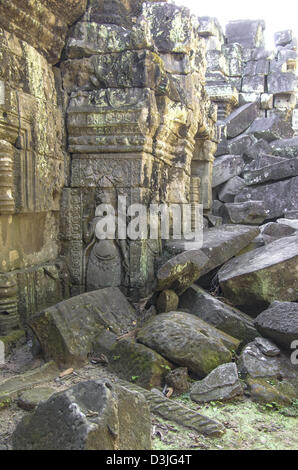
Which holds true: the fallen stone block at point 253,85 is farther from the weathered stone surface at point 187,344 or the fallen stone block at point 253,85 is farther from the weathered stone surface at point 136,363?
the weathered stone surface at point 136,363

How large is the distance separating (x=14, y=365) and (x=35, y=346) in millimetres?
214

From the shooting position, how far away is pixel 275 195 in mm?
8305

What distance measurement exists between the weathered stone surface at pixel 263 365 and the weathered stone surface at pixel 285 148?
7354mm

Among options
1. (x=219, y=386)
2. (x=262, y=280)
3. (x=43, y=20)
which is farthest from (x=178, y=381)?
(x=43, y=20)

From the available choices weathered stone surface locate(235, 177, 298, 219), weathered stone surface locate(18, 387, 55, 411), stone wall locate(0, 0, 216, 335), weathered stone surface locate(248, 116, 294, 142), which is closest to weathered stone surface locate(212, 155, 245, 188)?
weathered stone surface locate(235, 177, 298, 219)

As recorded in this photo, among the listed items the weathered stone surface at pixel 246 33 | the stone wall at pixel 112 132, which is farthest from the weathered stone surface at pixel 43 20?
the weathered stone surface at pixel 246 33

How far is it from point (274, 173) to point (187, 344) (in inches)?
252

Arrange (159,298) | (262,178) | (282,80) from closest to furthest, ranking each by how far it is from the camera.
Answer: (159,298), (262,178), (282,80)

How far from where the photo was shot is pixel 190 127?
16.9 feet

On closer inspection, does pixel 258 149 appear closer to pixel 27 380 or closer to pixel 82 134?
pixel 82 134

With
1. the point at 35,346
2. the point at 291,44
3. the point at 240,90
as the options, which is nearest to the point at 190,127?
the point at 35,346

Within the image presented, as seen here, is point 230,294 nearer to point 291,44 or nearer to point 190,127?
point 190,127

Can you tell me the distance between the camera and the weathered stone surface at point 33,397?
7.73 feet

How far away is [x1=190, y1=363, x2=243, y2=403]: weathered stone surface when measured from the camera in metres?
2.61
